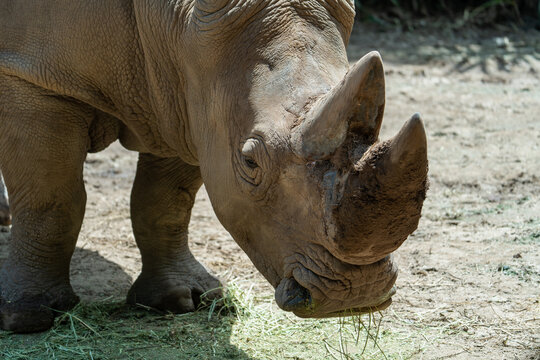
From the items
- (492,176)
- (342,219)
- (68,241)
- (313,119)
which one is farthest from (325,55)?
(492,176)

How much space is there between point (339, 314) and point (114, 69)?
5.37ft

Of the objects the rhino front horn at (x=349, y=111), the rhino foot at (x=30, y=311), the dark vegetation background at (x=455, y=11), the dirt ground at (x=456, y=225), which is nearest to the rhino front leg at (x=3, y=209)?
the dirt ground at (x=456, y=225)

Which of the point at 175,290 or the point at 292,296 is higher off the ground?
the point at 292,296

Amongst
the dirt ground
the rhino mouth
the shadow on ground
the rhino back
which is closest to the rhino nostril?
the rhino mouth

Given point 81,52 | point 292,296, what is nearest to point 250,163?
point 292,296

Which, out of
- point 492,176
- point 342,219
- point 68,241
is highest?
point 342,219

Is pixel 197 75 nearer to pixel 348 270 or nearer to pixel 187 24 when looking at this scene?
pixel 187 24

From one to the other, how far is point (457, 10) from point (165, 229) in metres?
8.45

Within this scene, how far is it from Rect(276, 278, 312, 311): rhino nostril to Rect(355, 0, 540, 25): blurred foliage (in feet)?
29.6

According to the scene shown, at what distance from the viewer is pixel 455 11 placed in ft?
41.5

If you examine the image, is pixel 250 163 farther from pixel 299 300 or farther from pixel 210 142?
pixel 299 300

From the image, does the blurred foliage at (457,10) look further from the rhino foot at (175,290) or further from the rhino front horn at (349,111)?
Answer: the rhino front horn at (349,111)

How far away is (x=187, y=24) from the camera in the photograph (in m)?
3.95

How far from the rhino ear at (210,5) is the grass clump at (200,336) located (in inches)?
59.4
